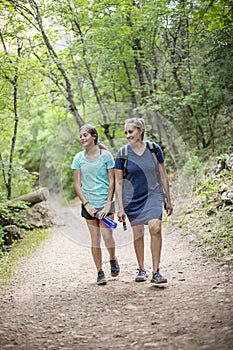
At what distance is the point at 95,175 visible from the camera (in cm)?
512

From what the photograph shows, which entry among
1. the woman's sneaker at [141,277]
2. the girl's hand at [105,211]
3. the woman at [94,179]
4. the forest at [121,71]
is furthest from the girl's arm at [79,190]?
the forest at [121,71]

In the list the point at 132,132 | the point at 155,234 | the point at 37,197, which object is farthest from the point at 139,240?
the point at 37,197

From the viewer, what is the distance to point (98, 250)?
5.25m

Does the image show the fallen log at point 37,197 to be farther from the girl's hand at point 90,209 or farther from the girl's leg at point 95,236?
the girl's hand at point 90,209

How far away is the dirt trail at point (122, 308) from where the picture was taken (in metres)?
3.40

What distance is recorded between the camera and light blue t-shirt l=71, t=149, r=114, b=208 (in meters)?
5.11

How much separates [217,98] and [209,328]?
22.0 ft

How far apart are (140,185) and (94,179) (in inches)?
23.3

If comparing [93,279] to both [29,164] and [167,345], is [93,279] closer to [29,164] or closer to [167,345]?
[167,345]

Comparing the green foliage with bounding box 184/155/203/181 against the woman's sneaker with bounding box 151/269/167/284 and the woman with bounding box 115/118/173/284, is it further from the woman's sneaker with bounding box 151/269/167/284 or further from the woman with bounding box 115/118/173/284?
the woman's sneaker with bounding box 151/269/167/284

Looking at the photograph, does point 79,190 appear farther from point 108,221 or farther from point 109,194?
point 108,221

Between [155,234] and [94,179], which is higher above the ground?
[94,179]

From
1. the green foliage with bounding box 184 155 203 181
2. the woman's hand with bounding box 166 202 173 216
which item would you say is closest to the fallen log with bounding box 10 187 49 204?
the green foliage with bounding box 184 155 203 181

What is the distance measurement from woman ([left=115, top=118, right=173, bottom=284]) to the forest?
14.5 feet
